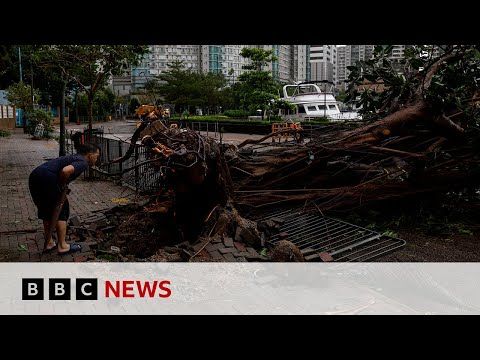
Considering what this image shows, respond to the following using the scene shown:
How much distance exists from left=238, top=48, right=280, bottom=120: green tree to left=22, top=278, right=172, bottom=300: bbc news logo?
25526 millimetres

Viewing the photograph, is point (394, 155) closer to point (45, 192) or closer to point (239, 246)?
point (239, 246)

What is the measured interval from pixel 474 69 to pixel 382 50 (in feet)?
4.53

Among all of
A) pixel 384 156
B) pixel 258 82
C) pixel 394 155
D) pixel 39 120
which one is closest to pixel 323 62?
pixel 258 82

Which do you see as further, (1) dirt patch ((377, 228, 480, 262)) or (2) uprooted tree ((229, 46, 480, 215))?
(2) uprooted tree ((229, 46, 480, 215))

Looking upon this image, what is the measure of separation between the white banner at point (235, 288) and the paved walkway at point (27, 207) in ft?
1.34

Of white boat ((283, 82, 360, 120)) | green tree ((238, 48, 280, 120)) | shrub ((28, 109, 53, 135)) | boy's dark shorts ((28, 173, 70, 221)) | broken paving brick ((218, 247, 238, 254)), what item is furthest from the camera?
green tree ((238, 48, 280, 120))

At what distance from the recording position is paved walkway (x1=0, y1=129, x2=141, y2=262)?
17.5 ft

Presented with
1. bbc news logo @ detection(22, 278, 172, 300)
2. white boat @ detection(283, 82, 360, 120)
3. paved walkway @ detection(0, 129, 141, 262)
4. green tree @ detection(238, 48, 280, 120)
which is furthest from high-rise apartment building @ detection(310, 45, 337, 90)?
bbc news logo @ detection(22, 278, 172, 300)

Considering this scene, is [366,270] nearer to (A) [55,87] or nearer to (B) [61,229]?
(B) [61,229]

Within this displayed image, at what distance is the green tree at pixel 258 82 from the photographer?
28938mm

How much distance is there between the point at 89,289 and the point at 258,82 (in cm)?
2661

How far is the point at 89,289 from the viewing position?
4.38 metres

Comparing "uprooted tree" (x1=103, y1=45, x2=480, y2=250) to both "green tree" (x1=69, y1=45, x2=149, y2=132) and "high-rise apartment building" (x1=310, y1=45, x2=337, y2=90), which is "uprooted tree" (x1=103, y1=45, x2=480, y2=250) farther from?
"high-rise apartment building" (x1=310, y1=45, x2=337, y2=90)

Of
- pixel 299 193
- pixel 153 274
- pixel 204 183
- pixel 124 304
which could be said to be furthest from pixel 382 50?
pixel 124 304
